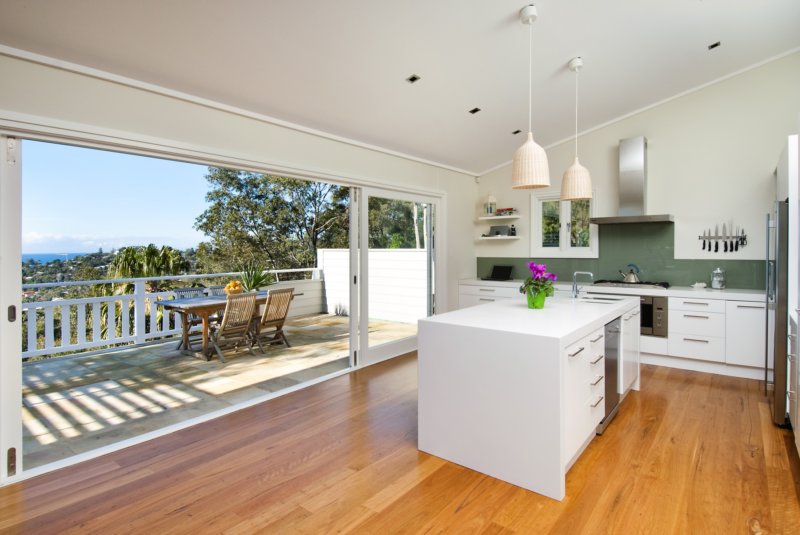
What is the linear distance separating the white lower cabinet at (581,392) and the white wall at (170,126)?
2690 millimetres

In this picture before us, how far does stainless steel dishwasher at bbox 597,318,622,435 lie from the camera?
9.29 ft

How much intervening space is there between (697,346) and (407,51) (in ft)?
13.2

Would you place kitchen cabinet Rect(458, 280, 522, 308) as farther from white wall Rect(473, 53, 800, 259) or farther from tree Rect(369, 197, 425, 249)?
white wall Rect(473, 53, 800, 259)

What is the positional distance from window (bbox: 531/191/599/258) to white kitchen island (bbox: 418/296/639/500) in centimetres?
294

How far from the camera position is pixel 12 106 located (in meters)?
2.23

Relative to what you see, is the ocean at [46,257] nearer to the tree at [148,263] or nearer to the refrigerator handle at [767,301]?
the tree at [148,263]

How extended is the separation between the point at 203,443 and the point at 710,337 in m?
4.67

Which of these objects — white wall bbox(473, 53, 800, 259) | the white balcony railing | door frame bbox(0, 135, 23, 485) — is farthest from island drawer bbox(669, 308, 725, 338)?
the white balcony railing

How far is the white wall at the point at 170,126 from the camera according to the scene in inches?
90.1

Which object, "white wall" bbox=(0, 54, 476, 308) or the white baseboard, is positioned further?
the white baseboard

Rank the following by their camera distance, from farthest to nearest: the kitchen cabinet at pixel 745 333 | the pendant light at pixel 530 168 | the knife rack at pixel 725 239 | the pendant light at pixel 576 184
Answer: the knife rack at pixel 725 239, the kitchen cabinet at pixel 745 333, the pendant light at pixel 576 184, the pendant light at pixel 530 168

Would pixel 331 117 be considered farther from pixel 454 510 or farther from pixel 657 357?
A: pixel 657 357

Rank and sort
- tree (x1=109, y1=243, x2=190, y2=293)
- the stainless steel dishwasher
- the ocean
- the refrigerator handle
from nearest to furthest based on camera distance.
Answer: the stainless steel dishwasher < the refrigerator handle < the ocean < tree (x1=109, y1=243, x2=190, y2=293)

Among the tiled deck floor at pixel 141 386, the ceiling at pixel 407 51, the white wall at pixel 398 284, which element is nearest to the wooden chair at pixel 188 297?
the tiled deck floor at pixel 141 386
